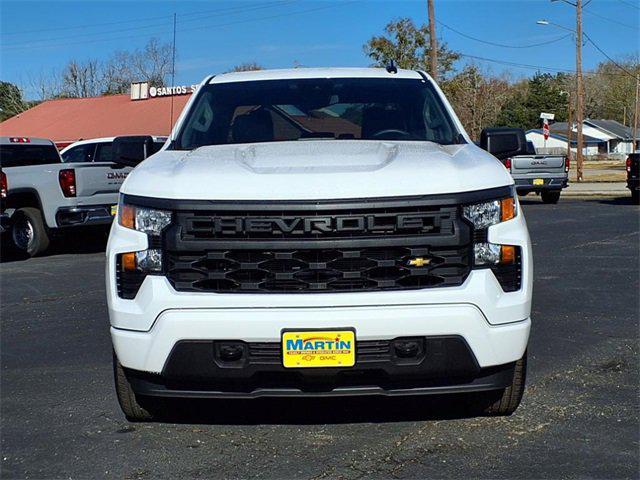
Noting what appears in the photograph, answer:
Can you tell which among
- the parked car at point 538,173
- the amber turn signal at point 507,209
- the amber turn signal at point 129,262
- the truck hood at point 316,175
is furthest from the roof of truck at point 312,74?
the parked car at point 538,173

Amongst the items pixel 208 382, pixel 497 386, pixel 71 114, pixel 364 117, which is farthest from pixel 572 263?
pixel 71 114

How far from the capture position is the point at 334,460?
13.0 ft

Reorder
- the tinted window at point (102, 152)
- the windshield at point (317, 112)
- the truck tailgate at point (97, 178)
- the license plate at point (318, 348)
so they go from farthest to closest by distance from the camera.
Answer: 1. the tinted window at point (102, 152)
2. the truck tailgate at point (97, 178)
3. the windshield at point (317, 112)
4. the license plate at point (318, 348)

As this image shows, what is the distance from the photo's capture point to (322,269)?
12.5 ft

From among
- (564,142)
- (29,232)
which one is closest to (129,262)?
(29,232)

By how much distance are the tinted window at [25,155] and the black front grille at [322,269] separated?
422 inches

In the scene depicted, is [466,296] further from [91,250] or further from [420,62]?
[420,62]

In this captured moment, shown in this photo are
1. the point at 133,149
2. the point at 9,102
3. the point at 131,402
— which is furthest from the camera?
the point at 9,102

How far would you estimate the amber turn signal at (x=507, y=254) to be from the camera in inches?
154

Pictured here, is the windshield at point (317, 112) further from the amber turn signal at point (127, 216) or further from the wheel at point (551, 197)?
the wheel at point (551, 197)

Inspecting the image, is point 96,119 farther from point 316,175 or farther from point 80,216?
point 316,175

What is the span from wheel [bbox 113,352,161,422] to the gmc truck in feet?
0.88

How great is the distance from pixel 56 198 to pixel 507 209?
9.65 metres

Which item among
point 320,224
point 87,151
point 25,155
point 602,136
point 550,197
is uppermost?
point 602,136
